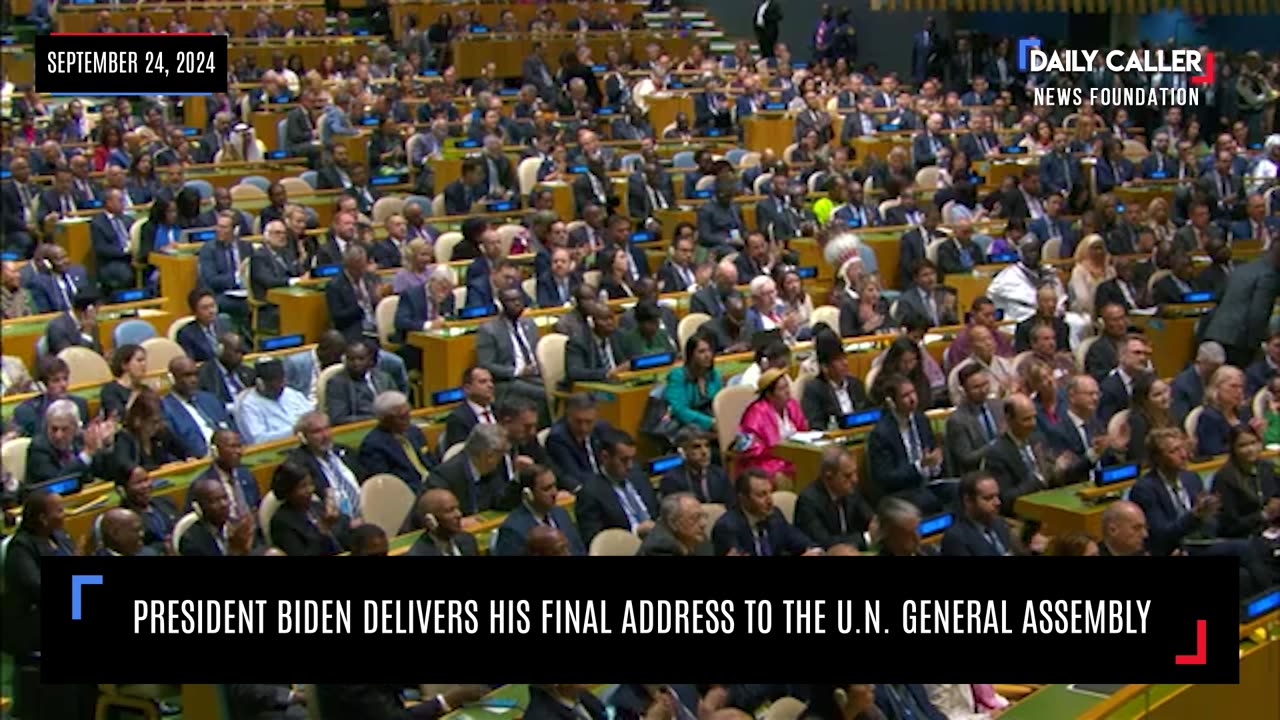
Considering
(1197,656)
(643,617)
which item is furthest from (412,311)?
(1197,656)

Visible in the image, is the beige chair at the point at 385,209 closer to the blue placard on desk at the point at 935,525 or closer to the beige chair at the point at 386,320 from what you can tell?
the beige chair at the point at 386,320

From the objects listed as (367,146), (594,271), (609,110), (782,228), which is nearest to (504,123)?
(367,146)

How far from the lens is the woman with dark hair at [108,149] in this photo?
54.7ft

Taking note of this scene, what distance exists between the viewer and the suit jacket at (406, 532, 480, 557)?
7695 mm

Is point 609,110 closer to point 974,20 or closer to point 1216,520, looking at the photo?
point 974,20

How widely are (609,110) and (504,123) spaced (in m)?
2.94

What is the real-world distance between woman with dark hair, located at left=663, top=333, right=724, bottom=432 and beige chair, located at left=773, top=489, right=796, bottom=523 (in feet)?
5.70

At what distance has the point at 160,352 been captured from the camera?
35.3ft

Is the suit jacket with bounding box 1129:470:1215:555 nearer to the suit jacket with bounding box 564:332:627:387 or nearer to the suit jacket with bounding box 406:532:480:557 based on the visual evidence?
the suit jacket with bounding box 406:532:480:557

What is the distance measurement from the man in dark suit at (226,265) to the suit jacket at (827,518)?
5.79 m

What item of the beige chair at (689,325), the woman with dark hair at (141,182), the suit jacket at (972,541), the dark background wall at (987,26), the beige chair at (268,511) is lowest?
the suit jacket at (972,541)

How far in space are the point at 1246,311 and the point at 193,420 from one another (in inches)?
254

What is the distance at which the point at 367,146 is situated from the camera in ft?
61.0

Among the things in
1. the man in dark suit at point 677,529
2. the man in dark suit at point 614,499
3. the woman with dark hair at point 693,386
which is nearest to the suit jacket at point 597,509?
the man in dark suit at point 614,499
